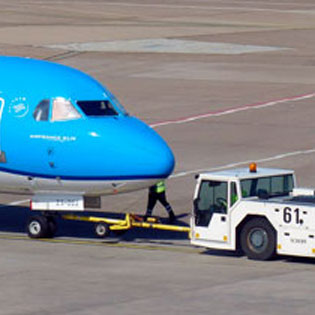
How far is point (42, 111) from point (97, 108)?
1367mm

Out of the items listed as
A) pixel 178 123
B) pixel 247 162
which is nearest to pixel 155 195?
pixel 247 162

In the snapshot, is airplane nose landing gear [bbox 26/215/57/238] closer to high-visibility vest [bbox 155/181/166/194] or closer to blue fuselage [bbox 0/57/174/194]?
blue fuselage [bbox 0/57/174/194]

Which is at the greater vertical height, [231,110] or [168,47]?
[168,47]

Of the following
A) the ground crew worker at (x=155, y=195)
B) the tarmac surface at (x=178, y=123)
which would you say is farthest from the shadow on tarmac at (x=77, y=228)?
the ground crew worker at (x=155, y=195)

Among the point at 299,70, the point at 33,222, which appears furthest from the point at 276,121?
the point at 33,222

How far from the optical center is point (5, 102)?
31.3 m

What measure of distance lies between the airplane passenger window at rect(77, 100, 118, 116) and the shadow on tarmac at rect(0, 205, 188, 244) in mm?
3589

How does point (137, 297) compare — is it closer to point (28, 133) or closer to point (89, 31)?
point (28, 133)

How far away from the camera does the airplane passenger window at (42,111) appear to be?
31062 mm

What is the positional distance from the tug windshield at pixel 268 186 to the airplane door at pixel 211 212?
558mm

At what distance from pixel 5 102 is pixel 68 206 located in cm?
302

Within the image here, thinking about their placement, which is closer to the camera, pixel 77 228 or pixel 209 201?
pixel 209 201

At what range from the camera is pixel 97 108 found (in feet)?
103

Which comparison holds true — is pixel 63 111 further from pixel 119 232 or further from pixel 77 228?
pixel 77 228
